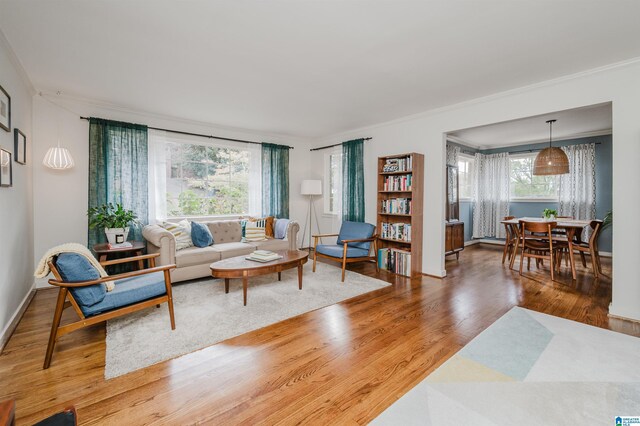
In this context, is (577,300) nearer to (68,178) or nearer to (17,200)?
(17,200)

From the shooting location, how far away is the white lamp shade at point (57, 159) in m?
3.68

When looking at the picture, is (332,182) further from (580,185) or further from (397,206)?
(580,185)

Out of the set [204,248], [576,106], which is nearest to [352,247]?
[204,248]

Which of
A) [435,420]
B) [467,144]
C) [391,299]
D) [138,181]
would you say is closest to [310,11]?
[435,420]

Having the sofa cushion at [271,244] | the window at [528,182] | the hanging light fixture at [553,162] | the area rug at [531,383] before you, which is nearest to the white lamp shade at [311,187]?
the sofa cushion at [271,244]

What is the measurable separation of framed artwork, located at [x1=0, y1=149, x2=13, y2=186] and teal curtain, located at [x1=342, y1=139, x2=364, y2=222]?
4.61 m

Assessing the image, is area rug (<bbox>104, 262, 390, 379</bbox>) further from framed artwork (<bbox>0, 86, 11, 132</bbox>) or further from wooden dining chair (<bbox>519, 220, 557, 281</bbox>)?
wooden dining chair (<bbox>519, 220, 557, 281</bbox>)

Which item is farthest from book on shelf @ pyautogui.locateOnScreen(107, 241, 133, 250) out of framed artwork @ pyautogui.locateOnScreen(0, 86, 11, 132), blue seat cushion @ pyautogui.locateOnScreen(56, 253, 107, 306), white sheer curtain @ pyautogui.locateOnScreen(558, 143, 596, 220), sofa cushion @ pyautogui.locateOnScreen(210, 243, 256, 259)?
white sheer curtain @ pyautogui.locateOnScreen(558, 143, 596, 220)

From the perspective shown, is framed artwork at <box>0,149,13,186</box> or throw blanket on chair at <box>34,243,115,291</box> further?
framed artwork at <box>0,149,13,186</box>

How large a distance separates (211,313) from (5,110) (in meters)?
2.61

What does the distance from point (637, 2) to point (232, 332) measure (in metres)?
4.03

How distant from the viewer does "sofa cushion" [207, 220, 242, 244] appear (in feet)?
16.0

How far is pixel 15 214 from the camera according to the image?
113 inches

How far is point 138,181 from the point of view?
4438 millimetres
